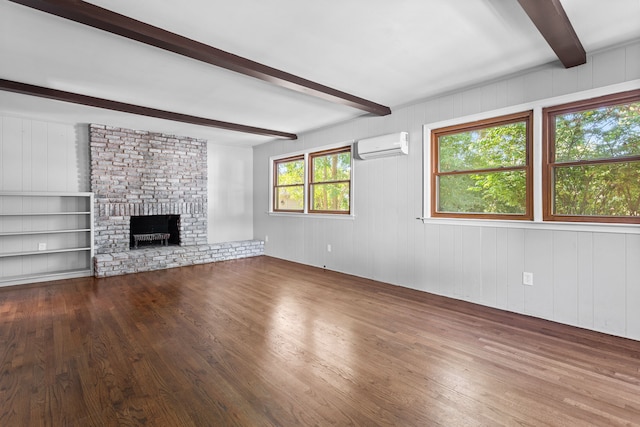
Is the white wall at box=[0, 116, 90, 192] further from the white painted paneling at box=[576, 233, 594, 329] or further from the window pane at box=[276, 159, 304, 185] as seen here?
the white painted paneling at box=[576, 233, 594, 329]

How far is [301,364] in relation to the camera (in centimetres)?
229

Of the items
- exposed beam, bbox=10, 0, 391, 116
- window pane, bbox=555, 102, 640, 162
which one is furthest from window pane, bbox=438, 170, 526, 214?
exposed beam, bbox=10, 0, 391, 116

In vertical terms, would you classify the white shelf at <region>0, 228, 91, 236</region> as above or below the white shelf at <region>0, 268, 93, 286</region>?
above

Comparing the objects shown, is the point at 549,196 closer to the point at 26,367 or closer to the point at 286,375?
the point at 286,375

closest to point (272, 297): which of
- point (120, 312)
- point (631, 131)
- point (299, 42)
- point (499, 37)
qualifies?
point (120, 312)

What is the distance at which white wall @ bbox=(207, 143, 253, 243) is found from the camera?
22.4 ft

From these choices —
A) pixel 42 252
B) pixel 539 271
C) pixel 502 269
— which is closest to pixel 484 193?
pixel 502 269

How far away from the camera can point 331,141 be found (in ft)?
17.9

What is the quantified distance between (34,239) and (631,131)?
735 cm

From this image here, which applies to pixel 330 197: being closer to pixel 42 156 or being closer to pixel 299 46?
pixel 299 46

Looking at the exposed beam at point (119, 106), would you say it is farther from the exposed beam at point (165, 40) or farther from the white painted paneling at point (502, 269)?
the white painted paneling at point (502, 269)

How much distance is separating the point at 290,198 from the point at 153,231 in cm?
270

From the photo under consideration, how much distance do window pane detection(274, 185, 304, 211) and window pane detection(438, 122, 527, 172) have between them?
113 inches

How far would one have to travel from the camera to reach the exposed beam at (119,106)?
3.48m
